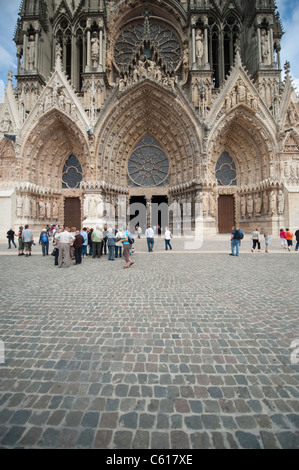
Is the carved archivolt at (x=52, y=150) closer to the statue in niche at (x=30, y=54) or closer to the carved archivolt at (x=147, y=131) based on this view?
the carved archivolt at (x=147, y=131)

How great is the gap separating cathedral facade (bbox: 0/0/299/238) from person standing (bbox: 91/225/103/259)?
293 inches

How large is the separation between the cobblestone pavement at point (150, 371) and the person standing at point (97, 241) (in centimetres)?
552

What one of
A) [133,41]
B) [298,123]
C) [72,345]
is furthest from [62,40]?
[72,345]

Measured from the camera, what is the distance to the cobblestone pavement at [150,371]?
147 cm

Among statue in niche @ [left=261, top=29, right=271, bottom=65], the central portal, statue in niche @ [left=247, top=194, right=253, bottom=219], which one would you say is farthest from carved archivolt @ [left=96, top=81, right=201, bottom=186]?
statue in niche @ [left=261, top=29, right=271, bottom=65]

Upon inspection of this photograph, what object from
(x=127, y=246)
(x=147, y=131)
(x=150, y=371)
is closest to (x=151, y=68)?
(x=147, y=131)

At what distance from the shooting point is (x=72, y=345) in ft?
8.34

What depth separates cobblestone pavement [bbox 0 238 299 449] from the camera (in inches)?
58.1

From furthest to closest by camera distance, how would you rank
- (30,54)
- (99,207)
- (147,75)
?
(30,54), (147,75), (99,207)

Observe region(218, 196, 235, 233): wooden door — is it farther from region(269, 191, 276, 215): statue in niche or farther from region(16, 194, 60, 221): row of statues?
region(16, 194, 60, 221): row of statues

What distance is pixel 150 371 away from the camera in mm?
2098

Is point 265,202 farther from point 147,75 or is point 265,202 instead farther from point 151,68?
point 151,68

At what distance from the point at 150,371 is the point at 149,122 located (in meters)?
20.9
